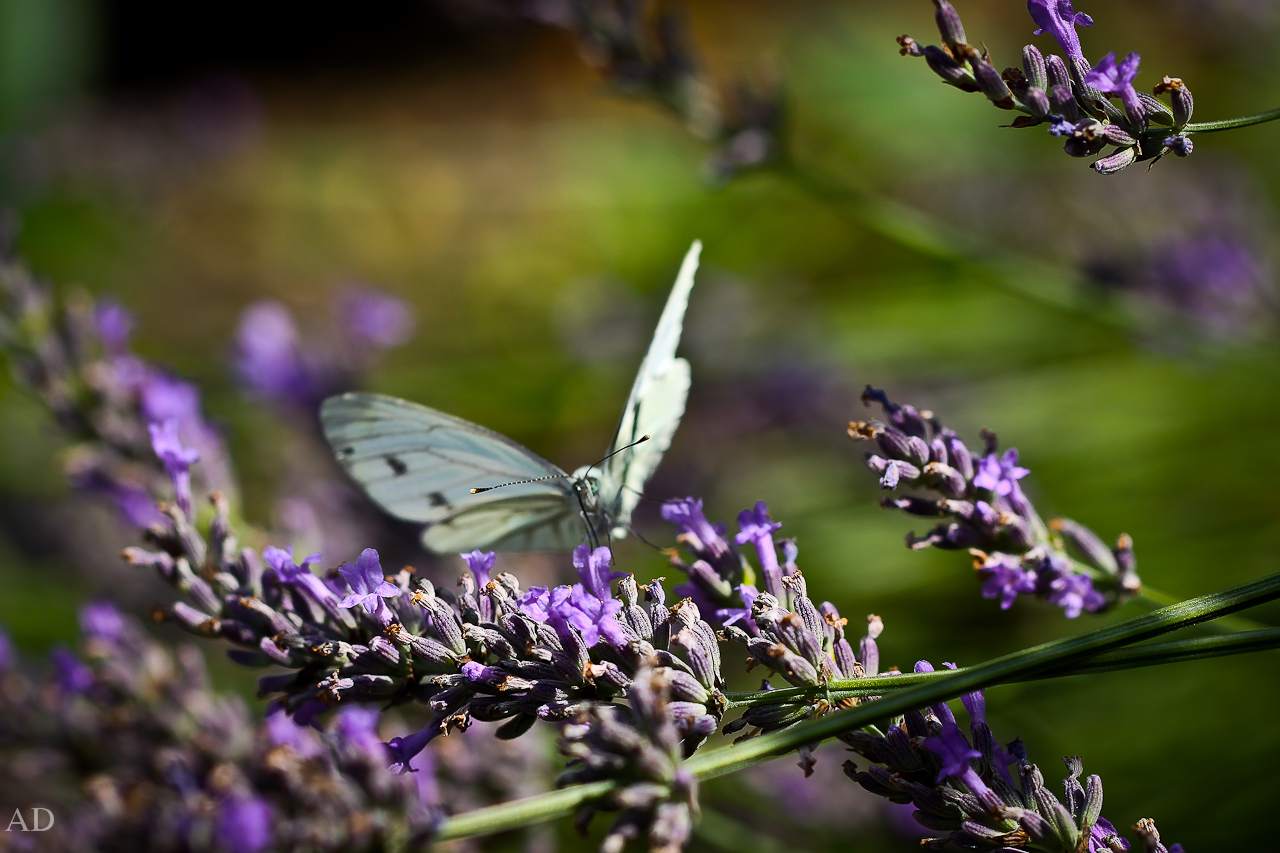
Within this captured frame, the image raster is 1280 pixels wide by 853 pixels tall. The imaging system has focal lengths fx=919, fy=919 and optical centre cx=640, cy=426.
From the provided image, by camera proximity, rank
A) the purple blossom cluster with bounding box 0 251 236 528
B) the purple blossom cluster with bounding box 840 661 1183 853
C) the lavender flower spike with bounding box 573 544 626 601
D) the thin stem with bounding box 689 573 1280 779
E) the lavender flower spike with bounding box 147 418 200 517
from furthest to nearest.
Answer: the purple blossom cluster with bounding box 0 251 236 528 < the lavender flower spike with bounding box 147 418 200 517 < the lavender flower spike with bounding box 573 544 626 601 < the purple blossom cluster with bounding box 840 661 1183 853 < the thin stem with bounding box 689 573 1280 779

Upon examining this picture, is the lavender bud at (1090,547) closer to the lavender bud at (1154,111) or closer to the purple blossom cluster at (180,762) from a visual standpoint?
the lavender bud at (1154,111)

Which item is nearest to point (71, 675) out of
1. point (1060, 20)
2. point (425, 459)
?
point (425, 459)

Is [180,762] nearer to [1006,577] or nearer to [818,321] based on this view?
[1006,577]

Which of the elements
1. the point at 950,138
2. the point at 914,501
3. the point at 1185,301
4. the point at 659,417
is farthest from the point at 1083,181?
the point at 914,501

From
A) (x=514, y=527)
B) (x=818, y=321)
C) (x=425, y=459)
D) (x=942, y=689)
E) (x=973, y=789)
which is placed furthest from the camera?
(x=818, y=321)

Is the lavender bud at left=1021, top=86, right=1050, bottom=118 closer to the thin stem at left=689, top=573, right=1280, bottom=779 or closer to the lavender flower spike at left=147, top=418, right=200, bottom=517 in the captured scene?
the thin stem at left=689, top=573, right=1280, bottom=779

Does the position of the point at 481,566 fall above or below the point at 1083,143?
below

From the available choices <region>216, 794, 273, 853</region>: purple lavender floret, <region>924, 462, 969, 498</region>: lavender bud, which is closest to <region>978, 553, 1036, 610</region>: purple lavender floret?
<region>924, 462, 969, 498</region>: lavender bud
